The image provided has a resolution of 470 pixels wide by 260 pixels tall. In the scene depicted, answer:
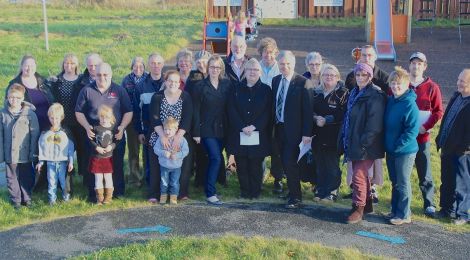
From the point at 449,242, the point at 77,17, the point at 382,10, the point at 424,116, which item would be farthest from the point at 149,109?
the point at 77,17

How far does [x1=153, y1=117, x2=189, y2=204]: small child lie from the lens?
708 cm

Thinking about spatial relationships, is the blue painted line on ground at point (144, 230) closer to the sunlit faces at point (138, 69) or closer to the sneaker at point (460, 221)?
the sunlit faces at point (138, 69)

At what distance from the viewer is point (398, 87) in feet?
20.6

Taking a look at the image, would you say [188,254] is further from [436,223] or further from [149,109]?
[436,223]

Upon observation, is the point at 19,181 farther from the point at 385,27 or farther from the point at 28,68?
the point at 385,27

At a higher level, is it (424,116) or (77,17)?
(77,17)

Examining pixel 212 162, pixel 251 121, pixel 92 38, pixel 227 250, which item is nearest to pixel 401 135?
pixel 251 121

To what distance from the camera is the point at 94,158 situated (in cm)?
718

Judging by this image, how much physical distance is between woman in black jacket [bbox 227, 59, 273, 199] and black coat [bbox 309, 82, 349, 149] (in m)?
0.56

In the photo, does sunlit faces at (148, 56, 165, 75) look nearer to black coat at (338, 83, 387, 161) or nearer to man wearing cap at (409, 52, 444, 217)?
black coat at (338, 83, 387, 161)

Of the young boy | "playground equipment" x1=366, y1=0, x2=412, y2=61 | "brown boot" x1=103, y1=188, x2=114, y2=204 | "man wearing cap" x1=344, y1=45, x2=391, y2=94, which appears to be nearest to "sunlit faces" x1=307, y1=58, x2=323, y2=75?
"man wearing cap" x1=344, y1=45, x2=391, y2=94

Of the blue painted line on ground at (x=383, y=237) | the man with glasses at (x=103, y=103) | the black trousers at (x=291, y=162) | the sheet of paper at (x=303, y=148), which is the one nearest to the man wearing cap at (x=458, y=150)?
the blue painted line on ground at (x=383, y=237)

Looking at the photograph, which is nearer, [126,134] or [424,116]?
[424,116]

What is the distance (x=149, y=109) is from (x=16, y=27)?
73.8 ft
